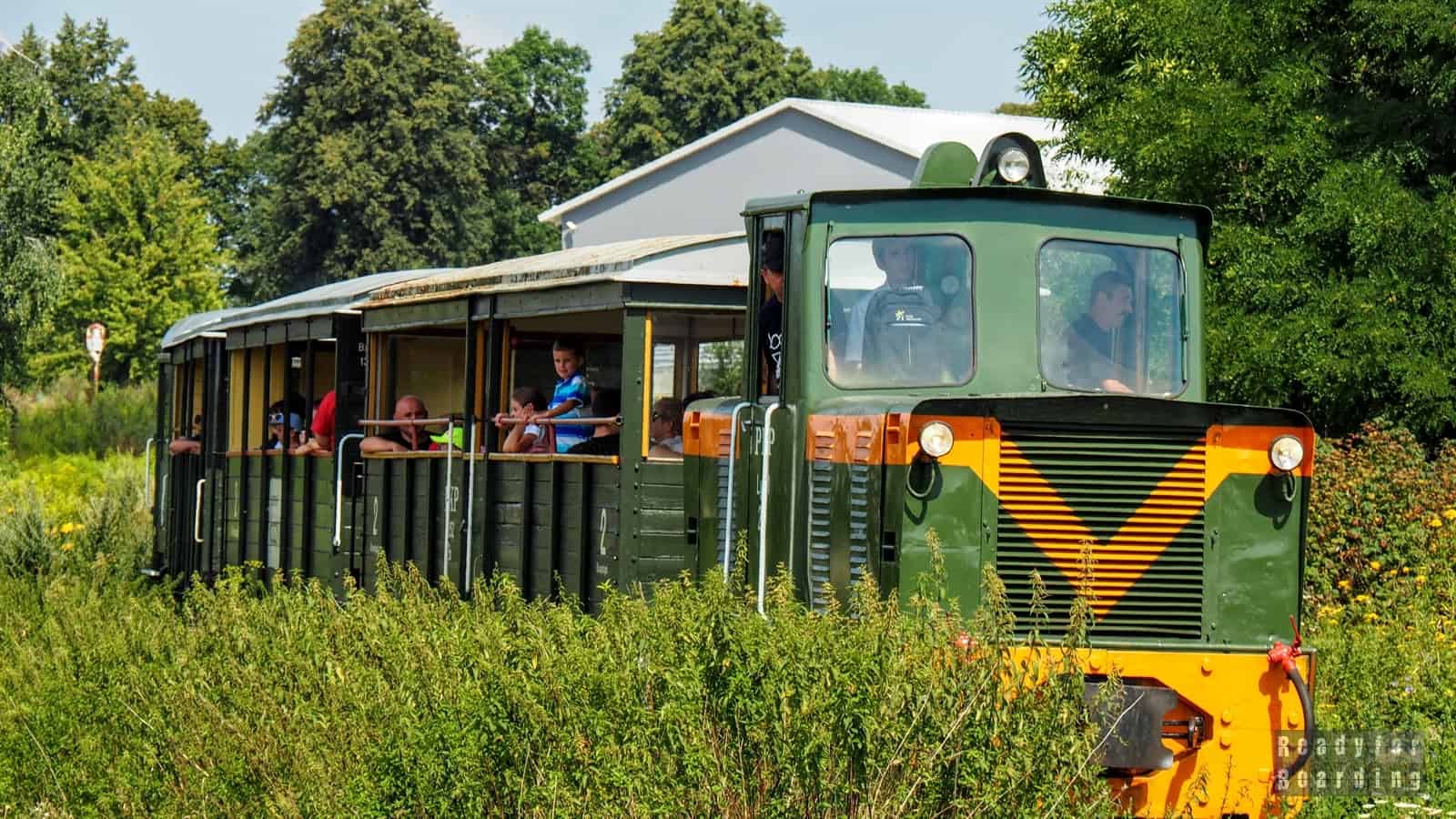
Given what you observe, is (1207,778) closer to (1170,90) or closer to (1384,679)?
(1384,679)

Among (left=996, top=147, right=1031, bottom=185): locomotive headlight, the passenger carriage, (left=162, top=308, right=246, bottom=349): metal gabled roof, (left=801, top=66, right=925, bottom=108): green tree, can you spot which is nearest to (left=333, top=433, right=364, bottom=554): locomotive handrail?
(left=162, top=308, right=246, bottom=349): metal gabled roof

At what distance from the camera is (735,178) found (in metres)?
45.2

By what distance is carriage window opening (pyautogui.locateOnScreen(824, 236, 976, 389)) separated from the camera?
823 cm

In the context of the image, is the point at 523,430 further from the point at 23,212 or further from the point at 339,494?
the point at 23,212

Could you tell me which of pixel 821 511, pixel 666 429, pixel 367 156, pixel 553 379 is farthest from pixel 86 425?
pixel 821 511

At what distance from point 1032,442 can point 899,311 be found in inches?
39.9

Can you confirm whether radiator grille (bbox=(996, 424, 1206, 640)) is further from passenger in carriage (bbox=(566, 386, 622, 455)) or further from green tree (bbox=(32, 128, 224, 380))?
green tree (bbox=(32, 128, 224, 380))

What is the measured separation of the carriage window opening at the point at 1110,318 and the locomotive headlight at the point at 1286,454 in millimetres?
840

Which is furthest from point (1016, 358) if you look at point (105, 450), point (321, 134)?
point (321, 134)

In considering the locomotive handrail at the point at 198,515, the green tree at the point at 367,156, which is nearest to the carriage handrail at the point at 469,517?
the locomotive handrail at the point at 198,515

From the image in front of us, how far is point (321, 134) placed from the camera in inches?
2165

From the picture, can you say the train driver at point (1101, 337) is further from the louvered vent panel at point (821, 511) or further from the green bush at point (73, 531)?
the green bush at point (73, 531)

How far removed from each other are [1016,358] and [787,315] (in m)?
1.01

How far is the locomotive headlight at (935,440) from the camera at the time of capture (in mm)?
7387
